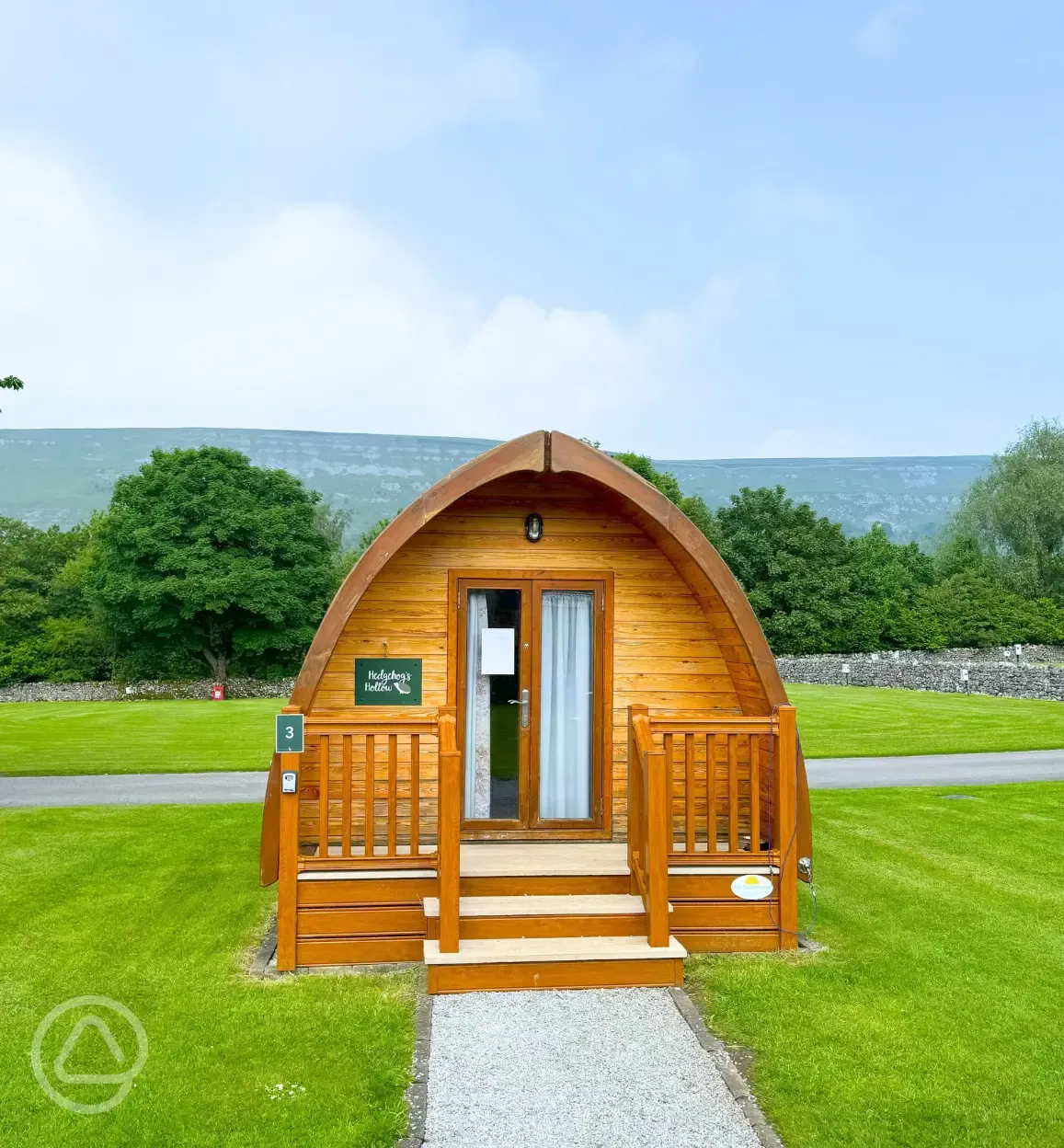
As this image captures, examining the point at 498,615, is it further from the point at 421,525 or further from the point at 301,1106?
the point at 301,1106

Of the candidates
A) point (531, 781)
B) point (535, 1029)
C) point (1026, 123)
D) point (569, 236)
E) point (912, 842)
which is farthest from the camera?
point (569, 236)

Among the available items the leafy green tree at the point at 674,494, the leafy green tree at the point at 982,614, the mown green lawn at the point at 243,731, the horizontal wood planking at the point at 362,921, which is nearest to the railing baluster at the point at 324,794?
the horizontal wood planking at the point at 362,921

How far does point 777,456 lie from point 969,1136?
658 ft

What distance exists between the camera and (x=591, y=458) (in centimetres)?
575

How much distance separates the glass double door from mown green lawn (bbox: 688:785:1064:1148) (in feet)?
5.64

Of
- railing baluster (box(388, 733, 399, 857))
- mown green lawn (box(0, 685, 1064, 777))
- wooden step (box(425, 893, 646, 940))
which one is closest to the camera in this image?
wooden step (box(425, 893, 646, 940))

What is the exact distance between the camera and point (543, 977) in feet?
16.0

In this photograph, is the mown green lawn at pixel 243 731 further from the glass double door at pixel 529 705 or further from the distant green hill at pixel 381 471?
the distant green hill at pixel 381 471

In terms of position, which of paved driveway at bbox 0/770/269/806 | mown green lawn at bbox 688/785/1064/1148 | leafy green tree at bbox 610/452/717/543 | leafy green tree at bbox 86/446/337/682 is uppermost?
leafy green tree at bbox 610/452/717/543

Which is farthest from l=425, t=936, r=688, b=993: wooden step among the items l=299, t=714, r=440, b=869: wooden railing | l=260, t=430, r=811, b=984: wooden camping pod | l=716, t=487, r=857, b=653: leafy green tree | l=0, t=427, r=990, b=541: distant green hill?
l=0, t=427, r=990, b=541: distant green hill

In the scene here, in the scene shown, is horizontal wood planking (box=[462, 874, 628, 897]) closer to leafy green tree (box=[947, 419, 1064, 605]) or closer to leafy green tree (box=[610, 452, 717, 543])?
leafy green tree (box=[610, 452, 717, 543])

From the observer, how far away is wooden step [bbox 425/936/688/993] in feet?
16.0

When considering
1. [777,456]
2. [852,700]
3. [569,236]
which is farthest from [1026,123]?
[777,456]

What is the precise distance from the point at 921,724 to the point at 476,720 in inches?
642
